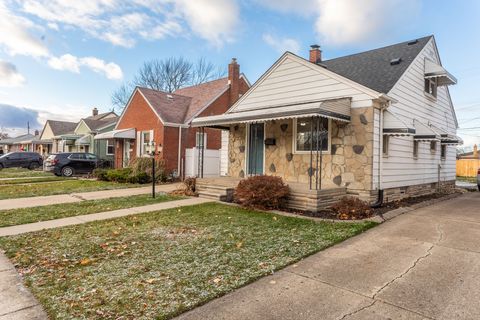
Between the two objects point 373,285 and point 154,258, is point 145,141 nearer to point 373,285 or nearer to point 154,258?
point 154,258

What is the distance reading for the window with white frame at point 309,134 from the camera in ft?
32.0

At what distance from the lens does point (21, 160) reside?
26.9 meters

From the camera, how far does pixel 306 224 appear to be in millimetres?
6613

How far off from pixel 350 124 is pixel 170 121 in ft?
37.8

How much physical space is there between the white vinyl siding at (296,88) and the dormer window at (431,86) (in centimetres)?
540

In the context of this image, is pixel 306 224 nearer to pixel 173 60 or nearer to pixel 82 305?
pixel 82 305

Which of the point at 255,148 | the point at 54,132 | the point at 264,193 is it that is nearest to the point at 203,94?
the point at 255,148

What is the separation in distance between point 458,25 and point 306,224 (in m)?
12.5

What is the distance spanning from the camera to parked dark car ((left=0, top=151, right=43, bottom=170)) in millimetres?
26453

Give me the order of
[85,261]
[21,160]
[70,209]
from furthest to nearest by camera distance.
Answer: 1. [21,160]
2. [70,209]
3. [85,261]

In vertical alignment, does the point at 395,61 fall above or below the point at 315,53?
below

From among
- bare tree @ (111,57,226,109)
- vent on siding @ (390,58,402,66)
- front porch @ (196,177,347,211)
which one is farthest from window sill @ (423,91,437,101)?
bare tree @ (111,57,226,109)

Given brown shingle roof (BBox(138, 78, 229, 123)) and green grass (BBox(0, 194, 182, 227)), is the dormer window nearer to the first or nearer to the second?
green grass (BBox(0, 194, 182, 227))

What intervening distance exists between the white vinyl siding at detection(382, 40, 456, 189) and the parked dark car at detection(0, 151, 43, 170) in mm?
29244
